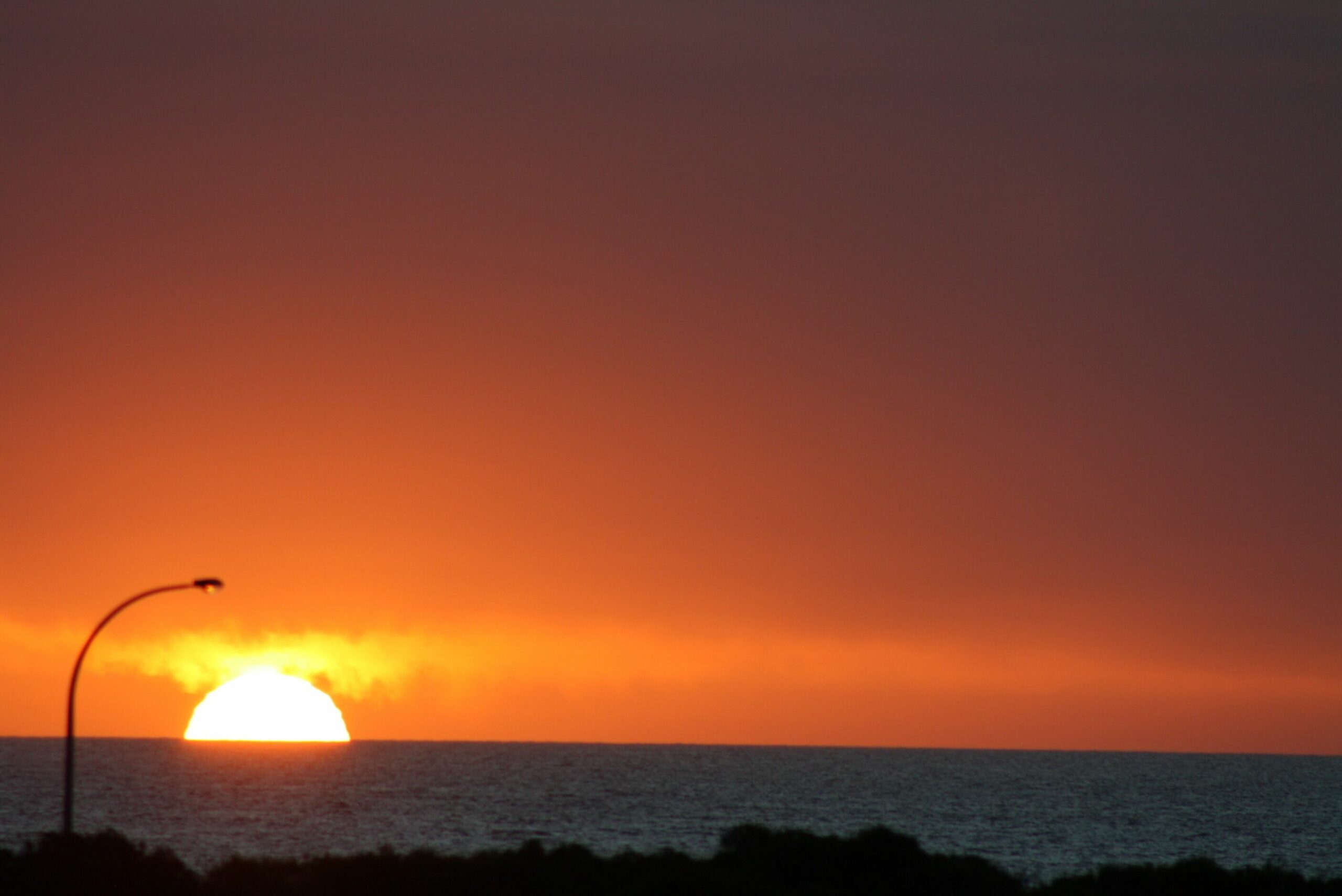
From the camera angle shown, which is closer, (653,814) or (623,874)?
(623,874)

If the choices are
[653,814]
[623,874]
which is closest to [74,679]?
[623,874]

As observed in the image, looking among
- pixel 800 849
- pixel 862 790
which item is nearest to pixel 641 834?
pixel 800 849

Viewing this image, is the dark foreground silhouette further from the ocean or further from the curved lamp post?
the ocean

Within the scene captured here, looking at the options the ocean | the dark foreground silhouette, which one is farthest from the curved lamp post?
the ocean

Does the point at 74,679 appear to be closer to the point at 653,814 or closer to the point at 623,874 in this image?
the point at 623,874

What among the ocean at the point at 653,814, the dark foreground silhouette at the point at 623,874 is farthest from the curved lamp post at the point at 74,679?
the ocean at the point at 653,814

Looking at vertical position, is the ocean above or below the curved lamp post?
below

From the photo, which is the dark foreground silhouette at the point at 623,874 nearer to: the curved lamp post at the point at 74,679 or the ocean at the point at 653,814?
the curved lamp post at the point at 74,679

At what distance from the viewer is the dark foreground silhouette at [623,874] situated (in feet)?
141

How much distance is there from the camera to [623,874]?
47.0m

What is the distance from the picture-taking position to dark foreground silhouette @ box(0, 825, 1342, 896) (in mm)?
42906

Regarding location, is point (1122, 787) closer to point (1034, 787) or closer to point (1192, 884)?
point (1034, 787)

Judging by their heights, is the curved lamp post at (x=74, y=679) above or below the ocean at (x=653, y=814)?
above

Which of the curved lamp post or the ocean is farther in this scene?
the ocean
